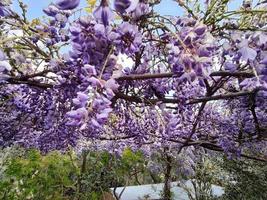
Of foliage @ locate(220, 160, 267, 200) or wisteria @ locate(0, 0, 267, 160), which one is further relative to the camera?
foliage @ locate(220, 160, 267, 200)

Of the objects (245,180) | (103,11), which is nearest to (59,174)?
(245,180)

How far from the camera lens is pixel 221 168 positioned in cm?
1005

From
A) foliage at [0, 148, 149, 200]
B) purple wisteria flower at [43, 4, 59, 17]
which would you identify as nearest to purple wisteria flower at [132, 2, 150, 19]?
purple wisteria flower at [43, 4, 59, 17]

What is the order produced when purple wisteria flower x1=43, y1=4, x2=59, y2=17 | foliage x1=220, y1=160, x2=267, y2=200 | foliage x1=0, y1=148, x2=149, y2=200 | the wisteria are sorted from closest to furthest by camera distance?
the wisteria, purple wisteria flower x1=43, y1=4, x2=59, y2=17, foliage x1=0, y1=148, x2=149, y2=200, foliage x1=220, y1=160, x2=267, y2=200

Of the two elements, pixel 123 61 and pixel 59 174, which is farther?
pixel 59 174

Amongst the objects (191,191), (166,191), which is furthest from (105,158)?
(191,191)

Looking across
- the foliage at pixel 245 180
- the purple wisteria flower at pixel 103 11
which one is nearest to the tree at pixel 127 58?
the purple wisteria flower at pixel 103 11

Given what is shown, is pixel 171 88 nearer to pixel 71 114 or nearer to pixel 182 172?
pixel 71 114

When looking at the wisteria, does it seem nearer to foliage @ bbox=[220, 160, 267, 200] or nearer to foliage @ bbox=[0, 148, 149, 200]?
foliage @ bbox=[0, 148, 149, 200]

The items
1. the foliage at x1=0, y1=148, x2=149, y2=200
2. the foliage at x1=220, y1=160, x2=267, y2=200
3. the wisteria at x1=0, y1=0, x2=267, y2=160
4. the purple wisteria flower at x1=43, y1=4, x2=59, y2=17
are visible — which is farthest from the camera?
the foliage at x1=220, y1=160, x2=267, y2=200

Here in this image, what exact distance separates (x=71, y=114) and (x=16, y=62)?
125cm

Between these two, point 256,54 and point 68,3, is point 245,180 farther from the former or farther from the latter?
point 68,3

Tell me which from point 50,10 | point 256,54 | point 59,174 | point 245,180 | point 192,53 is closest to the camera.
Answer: point 192,53

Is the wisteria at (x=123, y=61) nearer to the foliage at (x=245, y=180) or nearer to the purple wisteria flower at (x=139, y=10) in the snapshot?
the purple wisteria flower at (x=139, y=10)
